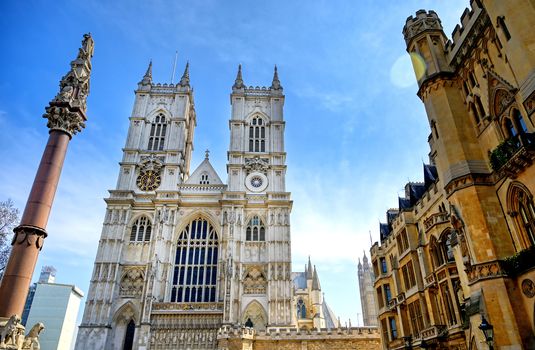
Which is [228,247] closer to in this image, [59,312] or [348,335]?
[348,335]

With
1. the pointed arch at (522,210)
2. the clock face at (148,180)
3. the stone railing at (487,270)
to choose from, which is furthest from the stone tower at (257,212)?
the pointed arch at (522,210)

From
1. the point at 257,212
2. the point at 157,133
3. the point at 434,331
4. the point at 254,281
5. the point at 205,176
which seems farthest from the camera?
A: the point at 157,133

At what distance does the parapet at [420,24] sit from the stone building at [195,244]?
24141 mm

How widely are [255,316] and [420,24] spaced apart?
2955 centimetres

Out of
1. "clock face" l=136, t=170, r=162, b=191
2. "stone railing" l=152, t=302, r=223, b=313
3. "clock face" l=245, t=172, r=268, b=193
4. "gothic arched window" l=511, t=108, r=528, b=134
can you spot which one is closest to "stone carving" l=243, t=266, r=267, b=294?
"stone railing" l=152, t=302, r=223, b=313

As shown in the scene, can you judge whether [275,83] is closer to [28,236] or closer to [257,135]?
[257,135]

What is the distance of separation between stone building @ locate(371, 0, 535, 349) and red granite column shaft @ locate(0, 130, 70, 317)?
15.9 m

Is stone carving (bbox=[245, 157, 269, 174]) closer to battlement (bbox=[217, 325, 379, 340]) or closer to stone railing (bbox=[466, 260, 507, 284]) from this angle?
battlement (bbox=[217, 325, 379, 340])

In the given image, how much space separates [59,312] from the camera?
102250mm

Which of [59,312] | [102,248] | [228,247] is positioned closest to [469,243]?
[228,247]

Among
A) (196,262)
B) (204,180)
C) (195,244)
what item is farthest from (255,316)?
(204,180)

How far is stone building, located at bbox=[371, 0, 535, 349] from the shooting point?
39.1 feet

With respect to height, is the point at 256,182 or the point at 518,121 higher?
the point at 256,182

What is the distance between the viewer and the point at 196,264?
130ft
